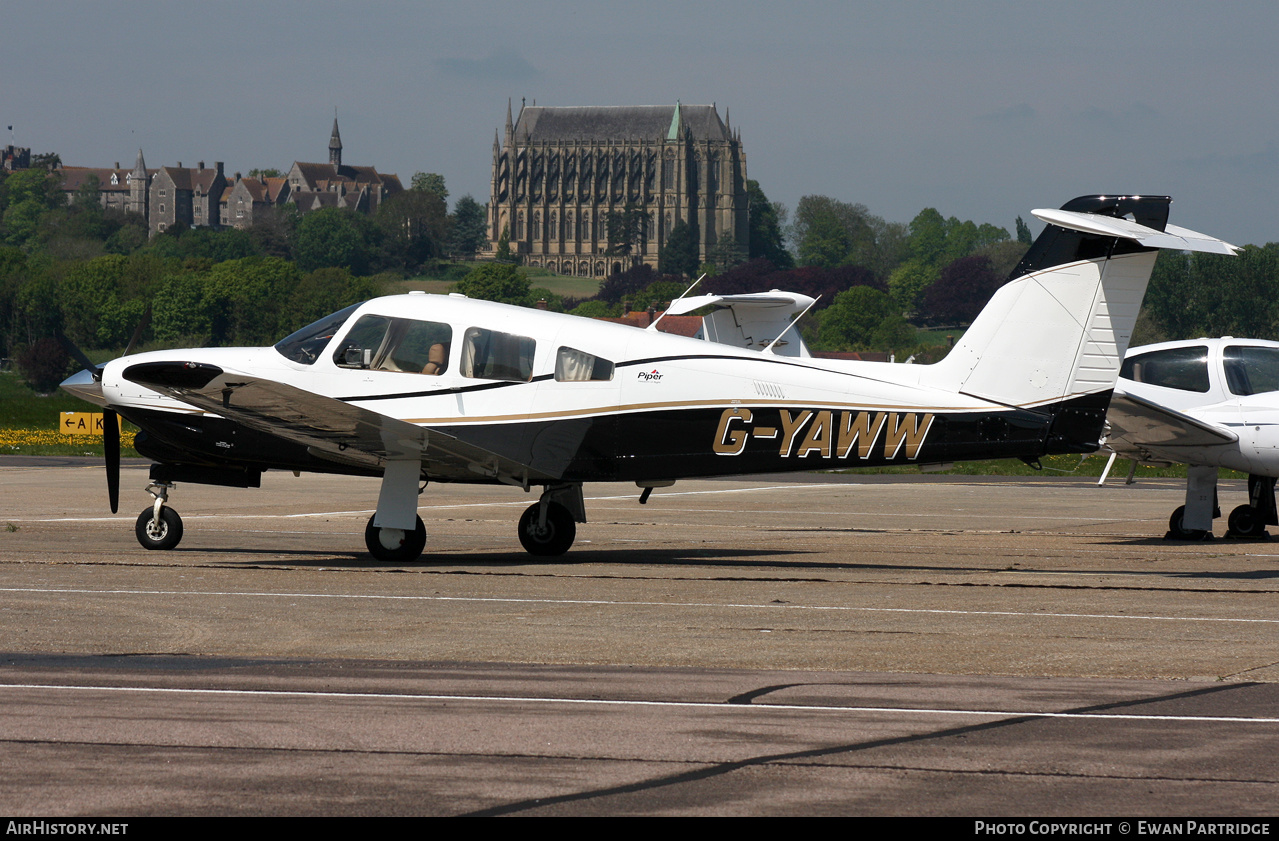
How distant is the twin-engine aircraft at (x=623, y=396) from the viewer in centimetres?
1452

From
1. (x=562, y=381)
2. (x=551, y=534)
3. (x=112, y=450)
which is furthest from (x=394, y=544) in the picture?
(x=112, y=450)

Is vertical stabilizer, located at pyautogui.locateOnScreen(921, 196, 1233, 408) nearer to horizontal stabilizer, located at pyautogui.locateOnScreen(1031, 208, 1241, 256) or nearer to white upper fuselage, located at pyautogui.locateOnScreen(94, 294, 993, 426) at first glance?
horizontal stabilizer, located at pyautogui.locateOnScreen(1031, 208, 1241, 256)

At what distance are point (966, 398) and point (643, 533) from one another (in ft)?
20.2

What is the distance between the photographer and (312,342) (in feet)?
51.0

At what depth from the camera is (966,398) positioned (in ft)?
48.4

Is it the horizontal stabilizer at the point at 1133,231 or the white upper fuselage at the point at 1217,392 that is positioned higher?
the horizontal stabilizer at the point at 1133,231

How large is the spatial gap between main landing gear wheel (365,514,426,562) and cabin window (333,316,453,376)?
170 cm

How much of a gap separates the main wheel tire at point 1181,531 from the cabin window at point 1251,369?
6.10 ft

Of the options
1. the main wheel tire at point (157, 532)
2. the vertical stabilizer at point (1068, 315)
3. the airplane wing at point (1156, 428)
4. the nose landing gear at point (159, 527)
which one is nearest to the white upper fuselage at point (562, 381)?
the vertical stabilizer at point (1068, 315)

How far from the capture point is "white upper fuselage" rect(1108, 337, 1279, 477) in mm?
17391

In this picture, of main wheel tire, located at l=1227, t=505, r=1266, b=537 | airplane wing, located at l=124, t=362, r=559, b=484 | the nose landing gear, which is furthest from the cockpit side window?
the nose landing gear

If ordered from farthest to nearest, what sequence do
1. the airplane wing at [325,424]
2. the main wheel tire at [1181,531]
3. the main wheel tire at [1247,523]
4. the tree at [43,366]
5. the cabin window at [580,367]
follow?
the tree at [43,366]
the main wheel tire at [1181,531]
the main wheel tire at [1247,523]
the cabin window at [580,367]
the airplane wing at [325,424]

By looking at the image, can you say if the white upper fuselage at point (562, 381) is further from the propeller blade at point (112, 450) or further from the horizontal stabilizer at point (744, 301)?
the horizontal stabilizer at point (744, 301)

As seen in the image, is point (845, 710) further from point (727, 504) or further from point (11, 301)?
point (11, 301)
